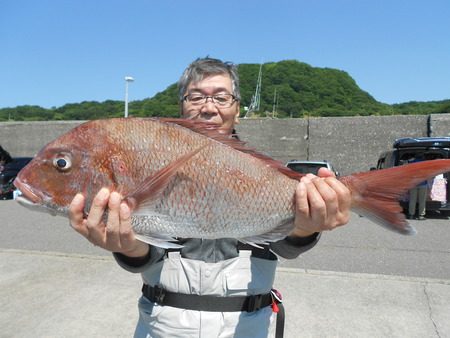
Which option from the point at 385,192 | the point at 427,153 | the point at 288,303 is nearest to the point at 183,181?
the point at 385,192

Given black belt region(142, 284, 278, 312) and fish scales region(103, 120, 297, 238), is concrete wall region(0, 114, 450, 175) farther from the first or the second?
fish scales region(103, 120, 297, 238)

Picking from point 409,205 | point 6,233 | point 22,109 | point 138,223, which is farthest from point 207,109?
point 22,109

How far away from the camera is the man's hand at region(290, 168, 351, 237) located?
183 cm

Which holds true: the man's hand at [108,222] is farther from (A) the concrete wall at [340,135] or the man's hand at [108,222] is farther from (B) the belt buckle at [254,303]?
(A) the concrete wall at [340,135]

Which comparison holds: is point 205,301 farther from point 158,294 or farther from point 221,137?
Result: point 221,137

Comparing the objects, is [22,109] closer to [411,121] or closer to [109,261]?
[411,121]

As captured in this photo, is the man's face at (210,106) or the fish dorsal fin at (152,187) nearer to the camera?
the fish dorsal fin at (152,187)

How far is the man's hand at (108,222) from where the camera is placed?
1728 millimetres

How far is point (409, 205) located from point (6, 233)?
1112 cm

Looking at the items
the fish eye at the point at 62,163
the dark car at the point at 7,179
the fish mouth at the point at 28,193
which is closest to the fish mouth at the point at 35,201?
the fish mouth at the point at 28,193

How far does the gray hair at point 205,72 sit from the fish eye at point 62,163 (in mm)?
826

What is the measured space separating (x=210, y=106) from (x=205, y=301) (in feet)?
3.46

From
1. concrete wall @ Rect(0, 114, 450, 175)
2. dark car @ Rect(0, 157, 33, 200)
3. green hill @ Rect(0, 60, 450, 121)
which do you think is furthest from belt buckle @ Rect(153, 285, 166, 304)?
green hill @ Rect(0, 60, 450, 121)

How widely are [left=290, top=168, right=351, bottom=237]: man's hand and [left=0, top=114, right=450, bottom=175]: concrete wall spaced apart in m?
19.4
